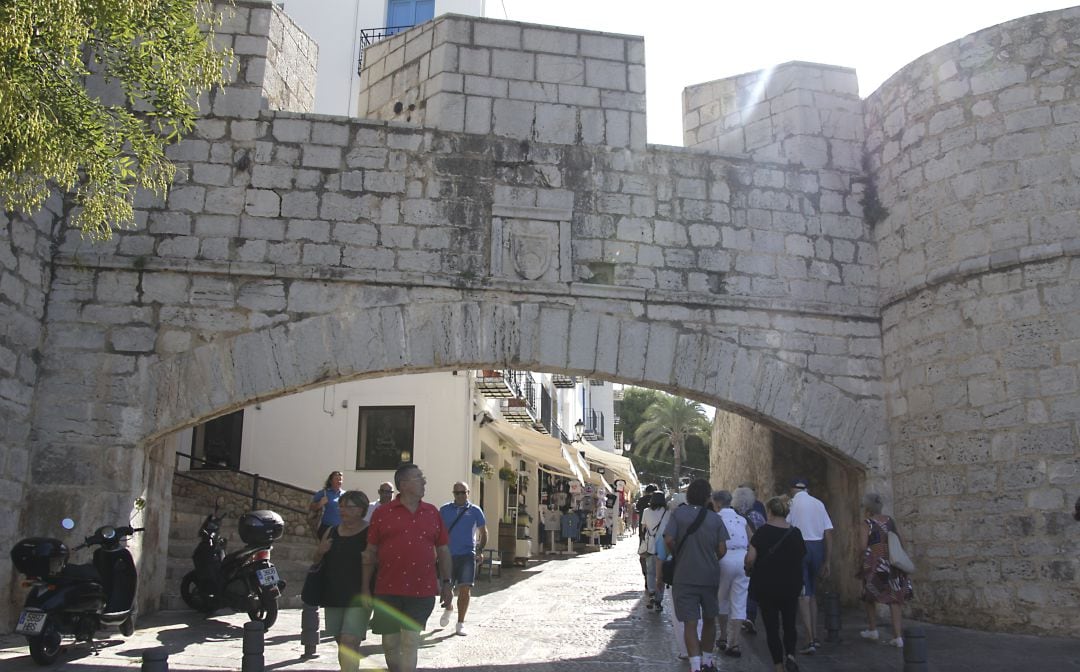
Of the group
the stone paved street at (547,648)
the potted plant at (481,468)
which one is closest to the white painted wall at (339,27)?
the potted plant at (481,468)

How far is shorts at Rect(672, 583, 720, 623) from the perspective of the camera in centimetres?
565

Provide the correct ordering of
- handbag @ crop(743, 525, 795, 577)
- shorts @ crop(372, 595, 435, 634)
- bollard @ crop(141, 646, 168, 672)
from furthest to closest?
handbag @ crop(743, 525, 795, 577) < shorts @ crop(372, 595, 435, 634) < bollard @ crop(141, 646, 168, 672)

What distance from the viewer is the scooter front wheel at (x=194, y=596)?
310 inches

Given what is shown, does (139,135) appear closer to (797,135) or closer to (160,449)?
(160,449)

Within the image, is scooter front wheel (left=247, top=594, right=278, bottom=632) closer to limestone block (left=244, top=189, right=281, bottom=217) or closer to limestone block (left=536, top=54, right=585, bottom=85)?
limestone block (left=244, top=189, right=281, bottom=217)

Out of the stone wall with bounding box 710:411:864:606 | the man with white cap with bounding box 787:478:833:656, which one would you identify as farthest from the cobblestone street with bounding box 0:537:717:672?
the stone wall with bounding box 710:411:864:606

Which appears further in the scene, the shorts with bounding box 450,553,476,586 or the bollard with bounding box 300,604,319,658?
the shorts with bounding box 450,553,476,586

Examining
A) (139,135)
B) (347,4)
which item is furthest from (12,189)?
(347,4)

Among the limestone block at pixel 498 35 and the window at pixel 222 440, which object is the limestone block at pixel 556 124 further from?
the window at pixel 222 440

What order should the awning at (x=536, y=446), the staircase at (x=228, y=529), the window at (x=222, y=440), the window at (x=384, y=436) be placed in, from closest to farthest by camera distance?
the staircase at (x=228, y=529), the window at (x=222, y=440), the window at (x=384, y=436), the awning at (x=536, y=446)

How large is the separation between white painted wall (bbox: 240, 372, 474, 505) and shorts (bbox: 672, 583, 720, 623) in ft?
29.2

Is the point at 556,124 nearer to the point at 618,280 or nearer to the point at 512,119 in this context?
the point at 512,119

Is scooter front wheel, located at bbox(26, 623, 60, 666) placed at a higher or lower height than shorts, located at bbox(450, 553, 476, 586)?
lower

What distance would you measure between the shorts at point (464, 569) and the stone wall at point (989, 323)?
3.57m
